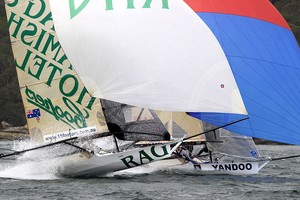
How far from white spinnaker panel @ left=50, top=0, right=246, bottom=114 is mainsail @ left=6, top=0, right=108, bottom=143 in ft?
4.77

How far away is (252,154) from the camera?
22156 mm

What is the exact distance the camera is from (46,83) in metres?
20.0

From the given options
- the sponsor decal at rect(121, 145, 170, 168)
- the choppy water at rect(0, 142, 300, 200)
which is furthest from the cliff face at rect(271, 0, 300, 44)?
the sponsor decal at rect(121, 145, 170, 168)

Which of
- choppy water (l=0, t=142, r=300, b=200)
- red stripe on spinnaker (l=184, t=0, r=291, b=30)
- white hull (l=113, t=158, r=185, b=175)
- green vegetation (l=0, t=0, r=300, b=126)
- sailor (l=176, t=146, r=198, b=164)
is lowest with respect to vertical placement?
choppy water (l=0, t=142, r=300, b=200)

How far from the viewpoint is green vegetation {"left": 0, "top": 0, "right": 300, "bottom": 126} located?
273ft

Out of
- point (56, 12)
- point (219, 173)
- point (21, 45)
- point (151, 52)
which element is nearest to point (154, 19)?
point (151, 52)

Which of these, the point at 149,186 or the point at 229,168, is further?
the point at 229,168

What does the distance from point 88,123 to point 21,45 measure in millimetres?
2371

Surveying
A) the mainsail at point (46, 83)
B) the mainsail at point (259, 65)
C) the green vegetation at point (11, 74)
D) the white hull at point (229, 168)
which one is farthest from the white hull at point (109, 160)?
the green vegetation at point (11, 74)

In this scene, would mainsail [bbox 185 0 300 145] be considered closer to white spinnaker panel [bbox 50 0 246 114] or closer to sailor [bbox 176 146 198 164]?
white spinnaker panel [bbox 50 0 246 114]

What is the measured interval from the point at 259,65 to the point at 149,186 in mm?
3636

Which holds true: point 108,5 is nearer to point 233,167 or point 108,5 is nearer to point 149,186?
point 149,186

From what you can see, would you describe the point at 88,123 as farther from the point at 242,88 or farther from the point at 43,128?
the point at 242,88

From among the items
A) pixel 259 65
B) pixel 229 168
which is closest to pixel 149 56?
pixel 259 65
